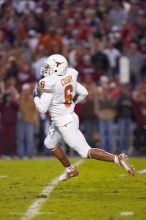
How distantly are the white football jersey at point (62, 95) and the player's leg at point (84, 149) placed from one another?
3.6 inches

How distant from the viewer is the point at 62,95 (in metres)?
9.22

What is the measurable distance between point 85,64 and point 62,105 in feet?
25.0

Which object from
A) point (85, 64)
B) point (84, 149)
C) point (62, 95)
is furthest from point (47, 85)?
point (85, 64)

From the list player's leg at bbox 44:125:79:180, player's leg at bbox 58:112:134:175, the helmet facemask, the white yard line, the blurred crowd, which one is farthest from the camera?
the blurred crowd

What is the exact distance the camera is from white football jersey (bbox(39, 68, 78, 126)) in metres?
9.13

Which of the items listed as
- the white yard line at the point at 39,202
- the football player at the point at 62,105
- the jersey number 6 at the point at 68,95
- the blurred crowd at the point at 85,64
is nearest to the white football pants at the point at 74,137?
the football player at the point at 62,105

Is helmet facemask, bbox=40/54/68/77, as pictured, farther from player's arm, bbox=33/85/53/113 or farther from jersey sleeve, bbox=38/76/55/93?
player's arm, bbox=33/85/53/113

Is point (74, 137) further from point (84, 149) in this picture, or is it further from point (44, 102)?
point (44, 102)

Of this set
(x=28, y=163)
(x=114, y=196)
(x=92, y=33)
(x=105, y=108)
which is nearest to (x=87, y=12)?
(x=92, y=33)

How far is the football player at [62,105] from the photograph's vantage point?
9008 mm

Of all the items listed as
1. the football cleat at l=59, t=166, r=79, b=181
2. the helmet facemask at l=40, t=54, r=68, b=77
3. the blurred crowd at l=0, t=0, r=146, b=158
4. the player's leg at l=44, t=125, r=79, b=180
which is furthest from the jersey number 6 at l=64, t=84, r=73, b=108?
the blurred crowd at l=0, t=0, r=146, b=158

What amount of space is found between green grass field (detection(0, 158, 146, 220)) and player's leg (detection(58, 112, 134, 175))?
0.35m

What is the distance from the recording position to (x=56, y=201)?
8.20 metres

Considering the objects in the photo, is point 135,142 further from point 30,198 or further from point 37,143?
point 30,198
